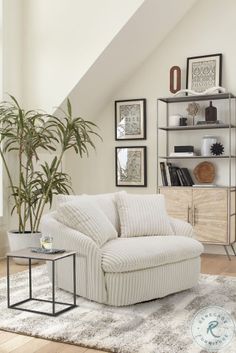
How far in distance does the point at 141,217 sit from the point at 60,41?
2597 mm

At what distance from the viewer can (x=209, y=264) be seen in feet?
15.1

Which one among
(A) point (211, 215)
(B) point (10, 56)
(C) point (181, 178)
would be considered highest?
(B) point (10, 56)

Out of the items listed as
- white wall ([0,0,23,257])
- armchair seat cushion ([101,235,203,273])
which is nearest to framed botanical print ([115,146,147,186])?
white wall ([0,0,23,257])

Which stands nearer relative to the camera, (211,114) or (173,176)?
(211,114)

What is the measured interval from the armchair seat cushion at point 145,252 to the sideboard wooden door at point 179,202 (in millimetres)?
1451

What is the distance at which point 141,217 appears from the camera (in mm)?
3596

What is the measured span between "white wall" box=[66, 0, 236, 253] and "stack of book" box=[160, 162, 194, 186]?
1.08 ft

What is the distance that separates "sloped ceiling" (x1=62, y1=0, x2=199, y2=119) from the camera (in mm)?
4922

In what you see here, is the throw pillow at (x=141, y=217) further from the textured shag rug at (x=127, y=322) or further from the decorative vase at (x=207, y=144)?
the decorative vase at (x=207, y=144)

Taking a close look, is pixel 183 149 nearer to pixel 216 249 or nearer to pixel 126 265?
pixel 216 249

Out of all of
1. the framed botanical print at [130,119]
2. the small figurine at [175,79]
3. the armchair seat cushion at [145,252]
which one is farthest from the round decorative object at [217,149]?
the armchair seat cushion at [145,252]

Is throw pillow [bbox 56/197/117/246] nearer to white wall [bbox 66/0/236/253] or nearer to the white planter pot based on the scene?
the white planter pot

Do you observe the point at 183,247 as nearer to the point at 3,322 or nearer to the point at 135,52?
the point at 3,322

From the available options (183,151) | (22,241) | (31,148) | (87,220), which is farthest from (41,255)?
(183,151)
